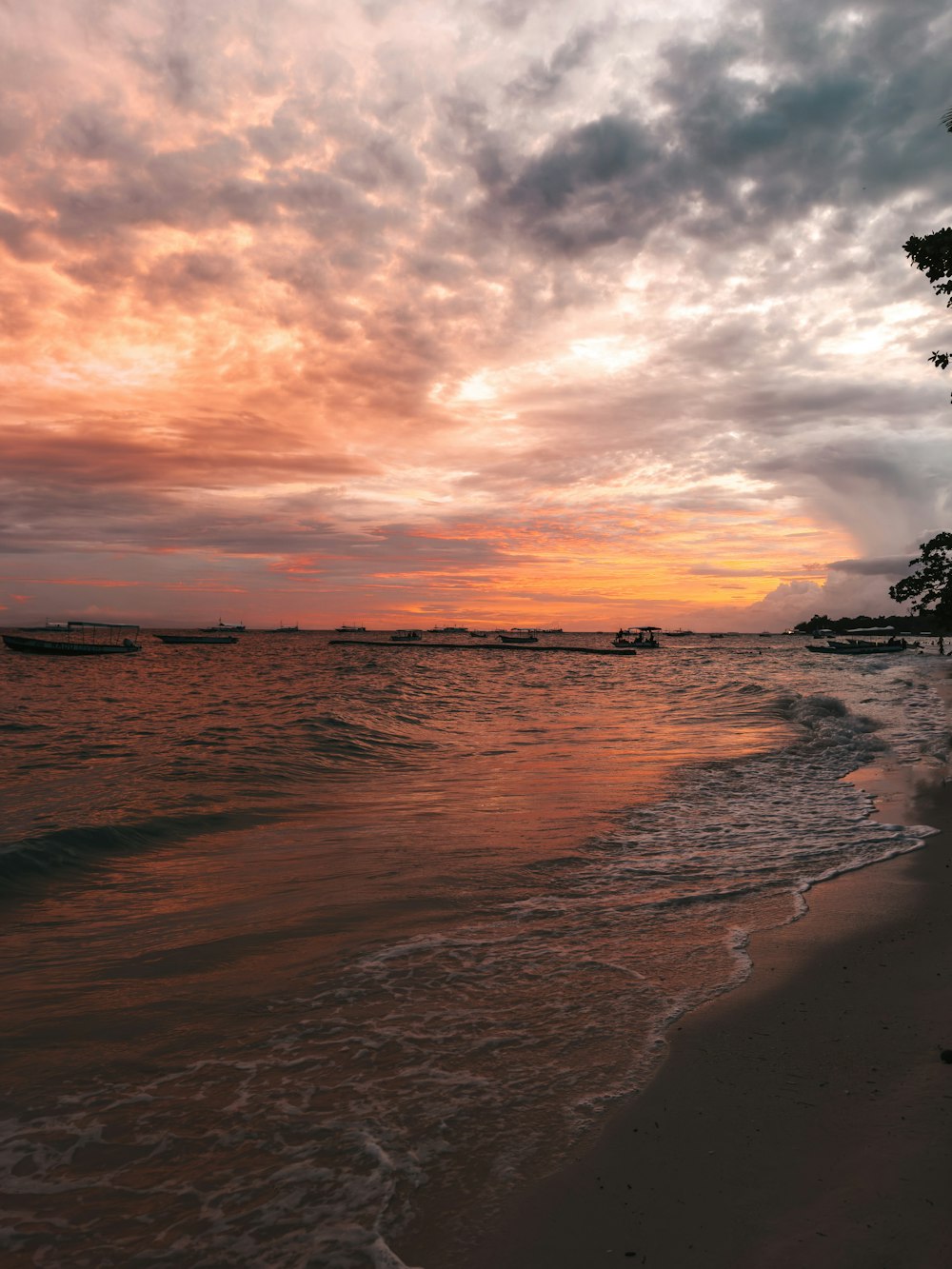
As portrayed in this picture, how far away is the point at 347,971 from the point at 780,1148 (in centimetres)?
392

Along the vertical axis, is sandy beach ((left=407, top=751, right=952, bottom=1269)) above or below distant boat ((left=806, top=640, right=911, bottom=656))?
below

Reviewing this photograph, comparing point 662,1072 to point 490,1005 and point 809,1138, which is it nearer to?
point 809,1138

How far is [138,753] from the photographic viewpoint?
21.7m

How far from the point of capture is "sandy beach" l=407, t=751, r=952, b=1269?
3418 mm

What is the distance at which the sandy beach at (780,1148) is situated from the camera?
11.2 feet

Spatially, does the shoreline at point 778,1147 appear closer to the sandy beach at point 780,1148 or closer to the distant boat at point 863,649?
the sandy beach at point 780,1148

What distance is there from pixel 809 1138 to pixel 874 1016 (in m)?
1.89

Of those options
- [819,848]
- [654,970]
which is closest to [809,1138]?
[654,970]

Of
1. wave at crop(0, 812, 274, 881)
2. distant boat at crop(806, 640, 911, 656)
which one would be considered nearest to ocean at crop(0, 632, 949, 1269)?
wave at crop(0, 812, 274, 881)

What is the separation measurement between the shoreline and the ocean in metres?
0.28

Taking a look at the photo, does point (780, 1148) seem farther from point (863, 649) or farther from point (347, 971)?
point (863, 649)

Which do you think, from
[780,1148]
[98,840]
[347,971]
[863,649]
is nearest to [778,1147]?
[780,1148]

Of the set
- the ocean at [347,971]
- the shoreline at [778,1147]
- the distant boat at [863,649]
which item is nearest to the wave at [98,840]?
the ocean at [347,971]

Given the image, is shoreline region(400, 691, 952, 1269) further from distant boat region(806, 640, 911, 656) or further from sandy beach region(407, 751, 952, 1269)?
distant boat region(806, 640, 911, 656)
